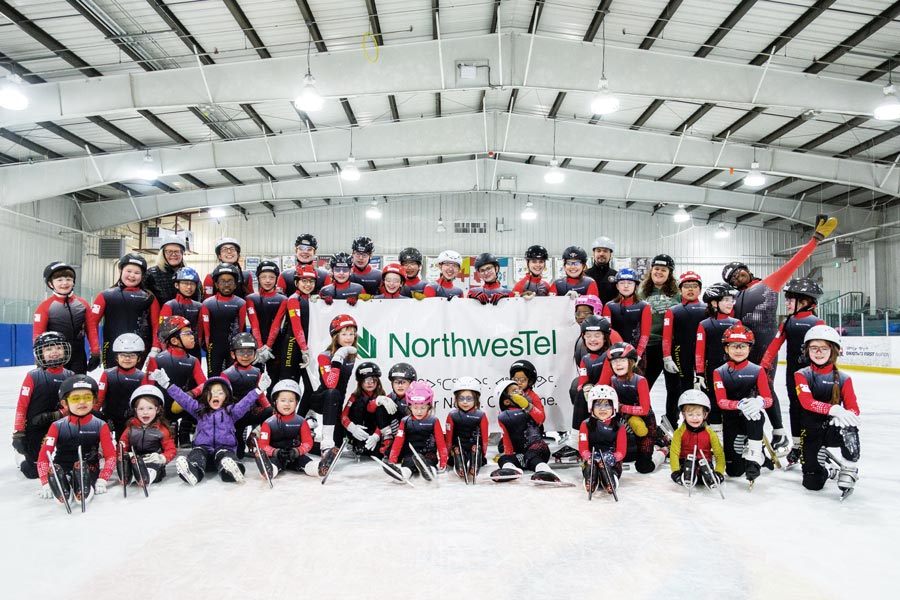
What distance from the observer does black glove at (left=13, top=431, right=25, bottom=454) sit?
477 centimetres

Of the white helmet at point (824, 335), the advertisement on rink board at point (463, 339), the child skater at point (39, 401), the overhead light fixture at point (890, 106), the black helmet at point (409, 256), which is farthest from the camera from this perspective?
the overhead light fixture at point (890, 106)

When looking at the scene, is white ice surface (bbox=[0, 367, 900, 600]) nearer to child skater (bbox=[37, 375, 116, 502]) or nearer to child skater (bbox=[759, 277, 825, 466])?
child skater (bbox=[37, 375, 116, 502])

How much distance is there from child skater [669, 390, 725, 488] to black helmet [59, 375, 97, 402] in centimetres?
476

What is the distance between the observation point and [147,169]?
692 inches

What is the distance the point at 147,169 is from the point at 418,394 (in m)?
16.1

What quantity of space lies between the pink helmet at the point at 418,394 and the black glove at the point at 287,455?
1095 mm

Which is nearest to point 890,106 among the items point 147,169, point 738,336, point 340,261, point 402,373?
point 738,336

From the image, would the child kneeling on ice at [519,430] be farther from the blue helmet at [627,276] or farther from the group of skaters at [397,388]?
the blue helmet at [627,276]

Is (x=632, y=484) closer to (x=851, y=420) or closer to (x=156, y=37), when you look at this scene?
(x=851, y=420)

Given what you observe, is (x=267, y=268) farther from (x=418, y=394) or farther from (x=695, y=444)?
(x=695, y=444)

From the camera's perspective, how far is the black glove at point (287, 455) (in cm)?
507

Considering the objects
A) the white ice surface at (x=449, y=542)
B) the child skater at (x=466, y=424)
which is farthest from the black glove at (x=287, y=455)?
the child skater at (x=466, y=424)

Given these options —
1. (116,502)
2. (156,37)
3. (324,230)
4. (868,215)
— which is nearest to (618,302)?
(116,502)

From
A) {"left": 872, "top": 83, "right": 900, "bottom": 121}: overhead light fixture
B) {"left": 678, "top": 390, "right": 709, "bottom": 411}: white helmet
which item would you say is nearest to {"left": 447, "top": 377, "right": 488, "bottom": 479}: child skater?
{"left": 678, "top": 390, "right": 709, "bottom": 411}: white helmet
